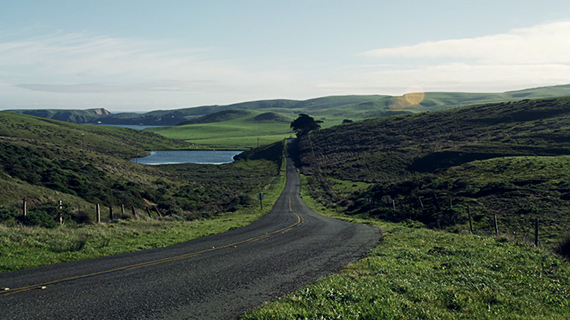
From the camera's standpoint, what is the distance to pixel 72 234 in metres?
19.3

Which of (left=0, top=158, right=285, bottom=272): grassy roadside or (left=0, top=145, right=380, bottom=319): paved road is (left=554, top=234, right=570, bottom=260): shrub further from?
(left=0, top=158, right=285, bottom=272): grassy roadside

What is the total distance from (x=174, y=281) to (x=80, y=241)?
7.91 meters

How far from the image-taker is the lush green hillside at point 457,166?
3250 cm

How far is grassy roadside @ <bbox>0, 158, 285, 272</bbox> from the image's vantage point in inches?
584

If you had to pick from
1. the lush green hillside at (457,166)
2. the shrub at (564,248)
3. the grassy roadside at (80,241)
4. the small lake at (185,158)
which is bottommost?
the small lake at (185,158)

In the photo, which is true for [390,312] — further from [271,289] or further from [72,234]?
[72,234]

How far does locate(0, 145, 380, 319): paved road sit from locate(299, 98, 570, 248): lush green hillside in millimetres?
17105

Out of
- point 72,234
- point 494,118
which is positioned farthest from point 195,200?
point 494,118

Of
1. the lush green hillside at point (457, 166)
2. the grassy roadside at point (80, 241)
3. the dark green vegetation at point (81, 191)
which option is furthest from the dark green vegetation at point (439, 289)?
the dark green vegetation at point (81, 191)

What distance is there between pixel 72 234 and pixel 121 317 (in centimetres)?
1236

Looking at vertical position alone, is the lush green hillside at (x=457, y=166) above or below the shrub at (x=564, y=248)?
below

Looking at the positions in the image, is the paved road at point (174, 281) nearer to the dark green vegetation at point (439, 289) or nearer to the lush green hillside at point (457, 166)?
the dark green vegetation at point (439, 289)

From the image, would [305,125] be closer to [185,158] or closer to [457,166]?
[185,158]

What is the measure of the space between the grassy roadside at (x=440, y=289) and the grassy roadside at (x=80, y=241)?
402 inches
